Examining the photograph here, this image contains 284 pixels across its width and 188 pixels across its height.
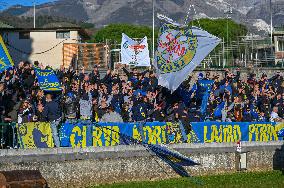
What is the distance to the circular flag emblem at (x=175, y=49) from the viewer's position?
2708 centimetres

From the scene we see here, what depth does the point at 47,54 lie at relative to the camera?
47.6 metres

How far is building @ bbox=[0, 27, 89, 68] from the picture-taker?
1844 inches

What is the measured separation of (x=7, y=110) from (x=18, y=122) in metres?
0.78

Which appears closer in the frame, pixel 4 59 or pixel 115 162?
pixel 4 59

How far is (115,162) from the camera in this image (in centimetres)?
2448

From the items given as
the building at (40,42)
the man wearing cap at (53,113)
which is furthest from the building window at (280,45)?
the man wearing cap at (53,113)

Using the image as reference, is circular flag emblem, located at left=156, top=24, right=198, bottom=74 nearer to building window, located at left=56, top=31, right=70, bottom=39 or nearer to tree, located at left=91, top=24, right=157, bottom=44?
building window, located at left=56, top=31, right=70, bottom=39

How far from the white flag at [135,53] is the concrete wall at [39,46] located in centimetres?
843

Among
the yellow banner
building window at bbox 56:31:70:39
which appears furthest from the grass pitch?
building window at bbox 56:31:70:39

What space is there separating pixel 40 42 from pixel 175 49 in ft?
82.1

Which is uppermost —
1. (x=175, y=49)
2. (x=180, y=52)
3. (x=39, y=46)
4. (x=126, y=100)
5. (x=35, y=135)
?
(x=39, y=46)

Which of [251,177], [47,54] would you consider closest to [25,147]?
[251,177]

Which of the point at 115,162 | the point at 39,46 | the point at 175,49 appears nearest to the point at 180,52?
the point at 175,49

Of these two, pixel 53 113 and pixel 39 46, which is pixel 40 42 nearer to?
pixel 39 46
